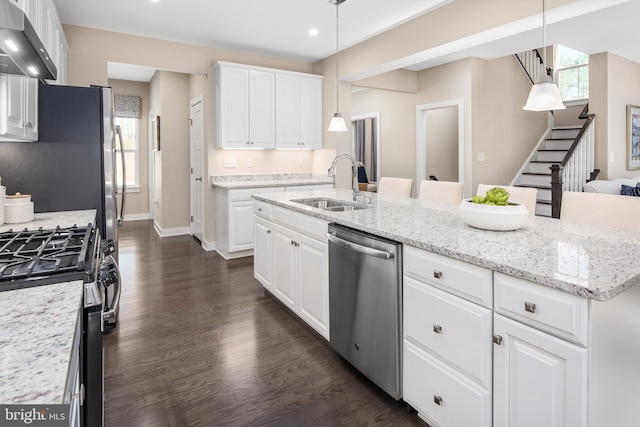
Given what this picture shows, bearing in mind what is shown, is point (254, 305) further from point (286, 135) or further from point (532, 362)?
point (286, 135)

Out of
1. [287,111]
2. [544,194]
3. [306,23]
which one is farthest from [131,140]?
[544,194]

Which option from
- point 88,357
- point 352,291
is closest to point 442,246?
point 352,291

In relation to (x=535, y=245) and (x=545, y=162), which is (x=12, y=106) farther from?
(x=545, y=162)

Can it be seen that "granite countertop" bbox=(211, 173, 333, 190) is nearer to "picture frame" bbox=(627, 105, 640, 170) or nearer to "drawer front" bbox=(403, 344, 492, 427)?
"drawer front" bbox=(403, 344, 492, 427)

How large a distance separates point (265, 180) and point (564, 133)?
17.8 feet

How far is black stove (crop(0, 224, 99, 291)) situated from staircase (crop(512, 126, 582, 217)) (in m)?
6.18

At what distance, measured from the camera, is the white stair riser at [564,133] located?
6.72 metres

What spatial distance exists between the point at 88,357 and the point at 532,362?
1.44 m

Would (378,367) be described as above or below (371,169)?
below

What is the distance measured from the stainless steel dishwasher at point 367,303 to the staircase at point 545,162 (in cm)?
494

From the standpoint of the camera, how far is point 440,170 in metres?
7.23

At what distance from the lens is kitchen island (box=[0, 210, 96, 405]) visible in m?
0.62

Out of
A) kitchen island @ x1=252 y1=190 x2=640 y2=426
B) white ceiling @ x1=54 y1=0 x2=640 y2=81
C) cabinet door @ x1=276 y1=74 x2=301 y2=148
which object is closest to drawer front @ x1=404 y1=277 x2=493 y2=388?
kitchen island @ x1=252 y1=190 x2=640 y2=426

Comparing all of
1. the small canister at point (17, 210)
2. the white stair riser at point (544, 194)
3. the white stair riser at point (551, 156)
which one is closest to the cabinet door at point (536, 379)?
the small canister at point (17, 210)
